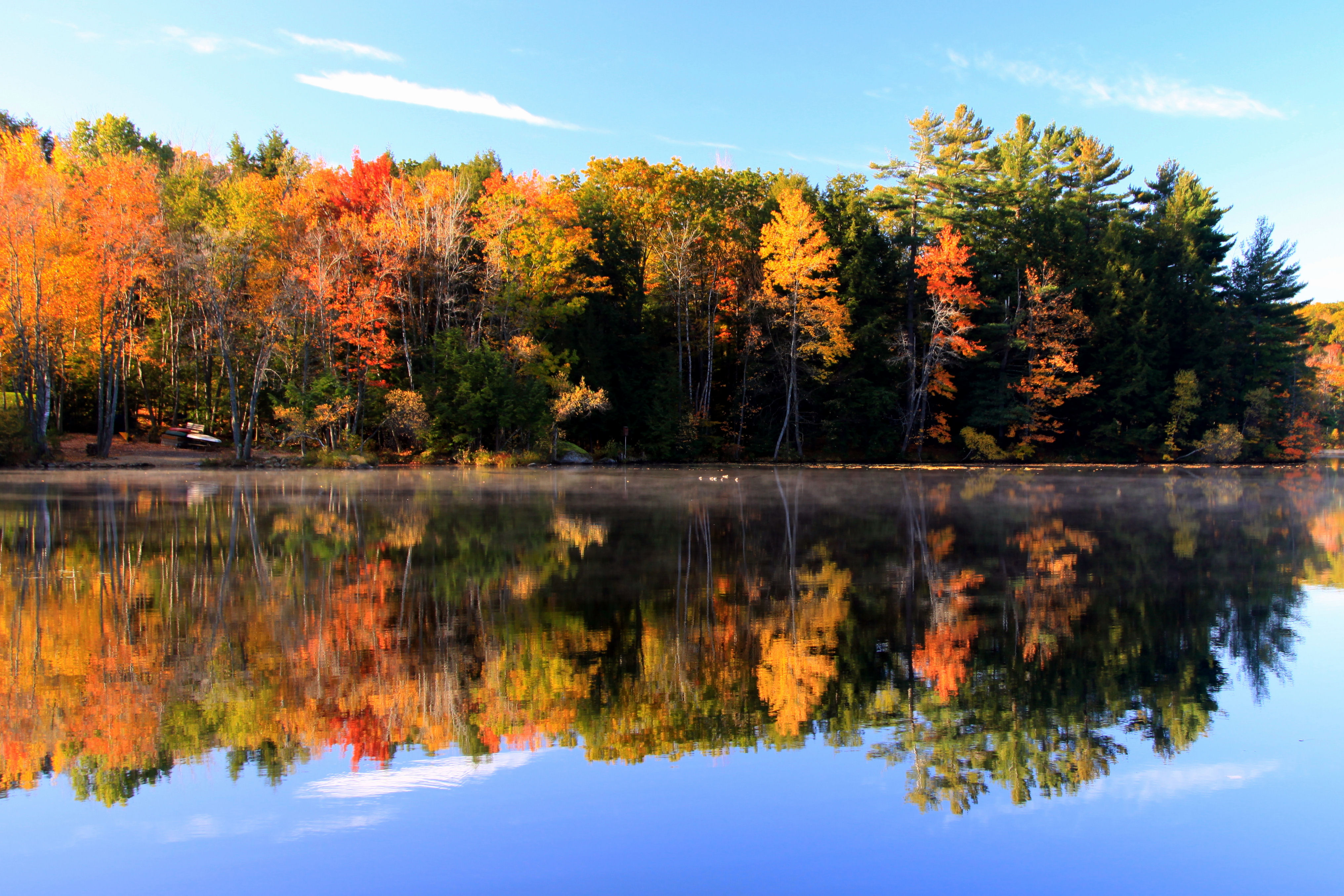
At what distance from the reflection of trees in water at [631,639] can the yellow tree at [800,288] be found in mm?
27453

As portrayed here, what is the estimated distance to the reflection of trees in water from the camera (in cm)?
444

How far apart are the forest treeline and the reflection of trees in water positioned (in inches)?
850

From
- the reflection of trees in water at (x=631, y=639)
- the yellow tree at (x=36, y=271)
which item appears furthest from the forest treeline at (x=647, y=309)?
the reflection of trees in water at (x=631, y=639)

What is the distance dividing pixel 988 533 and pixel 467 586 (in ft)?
25.5

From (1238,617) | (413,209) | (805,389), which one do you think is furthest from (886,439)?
(1238,617)

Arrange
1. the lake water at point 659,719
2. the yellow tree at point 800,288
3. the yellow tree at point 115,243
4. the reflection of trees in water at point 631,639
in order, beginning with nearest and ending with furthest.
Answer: the lake water at point 659,719
the reflection of trees in water at point 631,639
the yellow tree at point 115,243
the yellow tree at point 800,288

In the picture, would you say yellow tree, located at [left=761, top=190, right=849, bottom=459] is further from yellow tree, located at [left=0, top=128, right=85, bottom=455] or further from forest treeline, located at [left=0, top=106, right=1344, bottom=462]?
yellow tree, located at [left=0, top=128, right=85, bottom=455]

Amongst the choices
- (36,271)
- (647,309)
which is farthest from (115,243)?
(647,309)

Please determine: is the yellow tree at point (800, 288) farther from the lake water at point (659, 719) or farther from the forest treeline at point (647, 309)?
the lake water at point (659, 719)

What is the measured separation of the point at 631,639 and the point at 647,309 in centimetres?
3712

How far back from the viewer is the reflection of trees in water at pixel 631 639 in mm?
4441

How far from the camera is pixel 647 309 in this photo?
140 ft

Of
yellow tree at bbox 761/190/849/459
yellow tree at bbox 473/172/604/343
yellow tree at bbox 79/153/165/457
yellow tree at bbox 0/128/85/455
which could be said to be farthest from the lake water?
yellow tree at bbox 761/190/849/459

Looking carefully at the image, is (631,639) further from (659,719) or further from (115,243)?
(115,243)
